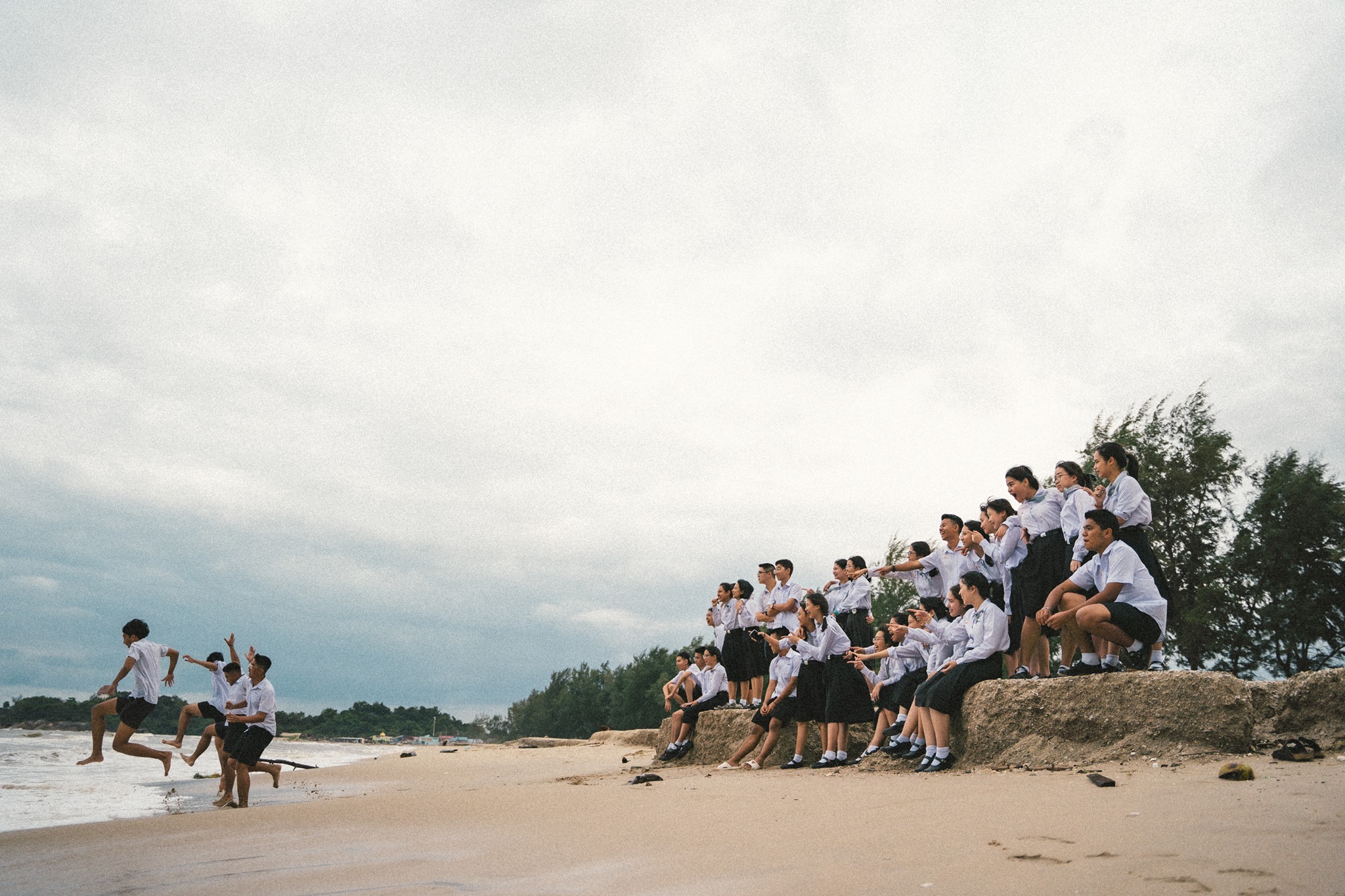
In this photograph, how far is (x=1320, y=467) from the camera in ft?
76.6

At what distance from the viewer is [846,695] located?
32.3 feet

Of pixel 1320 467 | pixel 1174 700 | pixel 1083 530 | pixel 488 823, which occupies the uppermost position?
pixel 1320 467

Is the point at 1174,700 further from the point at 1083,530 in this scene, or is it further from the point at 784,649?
the point at 784,649

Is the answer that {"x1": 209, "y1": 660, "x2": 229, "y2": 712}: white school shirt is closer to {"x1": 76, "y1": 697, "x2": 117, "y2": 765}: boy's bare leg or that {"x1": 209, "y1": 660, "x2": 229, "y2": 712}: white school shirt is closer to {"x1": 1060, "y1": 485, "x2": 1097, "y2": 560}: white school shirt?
{"x1": 76, "y1": 697, "x2": 117, "y2": 765}: boy's bare leg

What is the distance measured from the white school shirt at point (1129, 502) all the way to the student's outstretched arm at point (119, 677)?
11600mm

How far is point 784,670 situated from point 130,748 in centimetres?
869

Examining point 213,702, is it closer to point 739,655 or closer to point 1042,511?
point 739,655

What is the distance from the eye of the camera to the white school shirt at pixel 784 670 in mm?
10406

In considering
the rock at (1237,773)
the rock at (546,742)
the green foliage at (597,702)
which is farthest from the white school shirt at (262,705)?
the green foliage at (597,702)

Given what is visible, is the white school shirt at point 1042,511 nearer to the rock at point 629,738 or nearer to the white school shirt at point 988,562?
the white school shirt at point 988,562

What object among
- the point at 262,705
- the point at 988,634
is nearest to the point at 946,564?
the point at 988,634

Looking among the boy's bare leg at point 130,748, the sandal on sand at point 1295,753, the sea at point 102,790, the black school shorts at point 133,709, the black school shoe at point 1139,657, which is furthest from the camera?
the black school shorts at point 133,709

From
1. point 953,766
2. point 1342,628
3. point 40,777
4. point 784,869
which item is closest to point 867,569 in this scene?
point 953,766

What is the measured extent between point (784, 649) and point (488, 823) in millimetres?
4817
